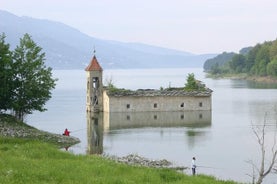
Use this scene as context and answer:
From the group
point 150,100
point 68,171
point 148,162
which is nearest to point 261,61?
point 150,100

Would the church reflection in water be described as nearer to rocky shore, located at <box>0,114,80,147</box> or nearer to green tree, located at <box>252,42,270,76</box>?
rocky shore, located at <box>0,114,80,147</box>

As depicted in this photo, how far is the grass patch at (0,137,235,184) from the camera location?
56.2 ft

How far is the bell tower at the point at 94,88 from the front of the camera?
227ft

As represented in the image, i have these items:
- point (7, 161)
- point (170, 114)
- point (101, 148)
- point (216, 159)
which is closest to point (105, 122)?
point (170, 114)

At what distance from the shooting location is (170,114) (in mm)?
65375

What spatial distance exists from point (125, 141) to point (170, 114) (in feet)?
69.4

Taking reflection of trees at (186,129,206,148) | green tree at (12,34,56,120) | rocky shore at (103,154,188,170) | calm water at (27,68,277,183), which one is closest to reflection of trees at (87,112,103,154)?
calm water at (27,68,277,183)

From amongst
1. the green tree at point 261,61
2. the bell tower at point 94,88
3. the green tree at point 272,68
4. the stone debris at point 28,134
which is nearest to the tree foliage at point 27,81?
the stone debris at point 28,134

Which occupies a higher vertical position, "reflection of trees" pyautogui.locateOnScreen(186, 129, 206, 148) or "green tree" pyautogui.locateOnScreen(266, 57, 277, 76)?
"green tree" pyautogui.locateOnScreen(266, 57, 277, 76)

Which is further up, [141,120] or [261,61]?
[261,61]

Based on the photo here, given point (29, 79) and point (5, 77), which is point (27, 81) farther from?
point (5, 77)

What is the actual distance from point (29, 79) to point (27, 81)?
0.82 ft

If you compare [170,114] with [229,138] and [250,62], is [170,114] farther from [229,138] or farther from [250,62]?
[250,62]

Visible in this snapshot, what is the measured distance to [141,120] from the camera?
60.6 meters
